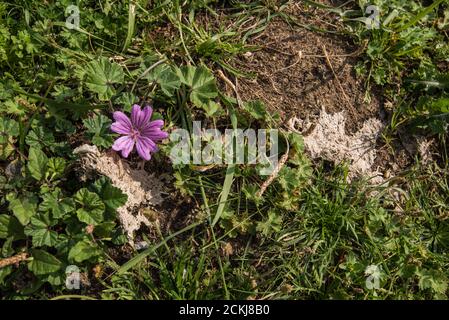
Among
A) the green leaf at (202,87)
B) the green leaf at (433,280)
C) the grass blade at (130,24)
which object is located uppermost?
the grass blade at (130,24)

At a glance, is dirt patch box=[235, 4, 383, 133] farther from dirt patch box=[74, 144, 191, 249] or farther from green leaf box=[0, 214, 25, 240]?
green leaf box=[0, 214, 25, 240]

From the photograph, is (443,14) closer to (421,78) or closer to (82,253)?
(421,78)

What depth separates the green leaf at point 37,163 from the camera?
106 inches

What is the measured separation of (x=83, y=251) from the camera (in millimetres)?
2631

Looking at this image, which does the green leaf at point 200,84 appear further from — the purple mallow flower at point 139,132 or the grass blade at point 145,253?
the grass blade at point 145,253

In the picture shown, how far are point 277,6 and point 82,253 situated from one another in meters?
1.78

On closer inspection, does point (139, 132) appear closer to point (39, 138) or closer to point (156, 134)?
point (156, 134)

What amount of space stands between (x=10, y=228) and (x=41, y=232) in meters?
0.17

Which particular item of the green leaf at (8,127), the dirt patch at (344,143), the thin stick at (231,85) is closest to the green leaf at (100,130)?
the green leaf at (8,127)

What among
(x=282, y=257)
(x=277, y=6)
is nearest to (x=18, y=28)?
(x=277, y=6)

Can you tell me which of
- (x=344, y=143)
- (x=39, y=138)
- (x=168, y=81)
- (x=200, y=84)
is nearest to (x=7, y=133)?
(x=39, y=138)

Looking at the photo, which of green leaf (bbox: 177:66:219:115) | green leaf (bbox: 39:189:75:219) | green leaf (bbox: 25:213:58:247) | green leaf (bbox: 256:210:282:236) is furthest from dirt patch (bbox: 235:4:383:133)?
green leaf (bbox: 25:213:58:247)

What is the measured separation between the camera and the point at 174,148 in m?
2.88

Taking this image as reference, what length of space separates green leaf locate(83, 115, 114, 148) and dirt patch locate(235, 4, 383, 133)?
796 millimetres
